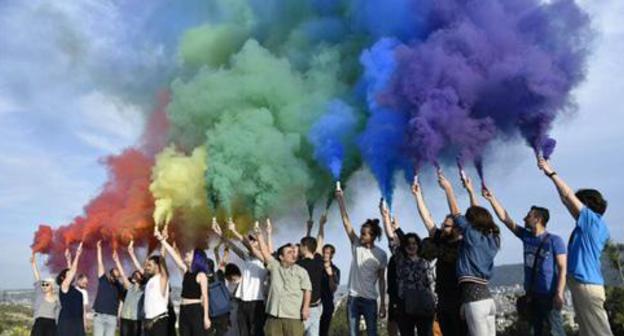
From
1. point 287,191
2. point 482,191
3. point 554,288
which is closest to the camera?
point 554,288

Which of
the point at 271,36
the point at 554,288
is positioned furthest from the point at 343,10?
the point at 554,288

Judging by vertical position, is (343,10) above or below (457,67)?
above

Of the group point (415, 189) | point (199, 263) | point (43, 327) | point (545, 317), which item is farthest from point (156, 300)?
point (545, 317)

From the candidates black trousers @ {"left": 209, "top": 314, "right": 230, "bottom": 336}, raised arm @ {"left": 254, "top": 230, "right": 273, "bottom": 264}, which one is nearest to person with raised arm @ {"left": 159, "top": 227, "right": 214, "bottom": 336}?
black trousers @ {"left": 209, "top": 314, "right": 230, "bottom": 336}

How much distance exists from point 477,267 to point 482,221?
0.50 m

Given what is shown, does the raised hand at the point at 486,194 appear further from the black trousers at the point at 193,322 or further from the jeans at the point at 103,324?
the jeans at the point at 103,324

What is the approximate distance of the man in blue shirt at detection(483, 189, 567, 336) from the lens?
6.98m

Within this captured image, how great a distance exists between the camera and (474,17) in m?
9.50

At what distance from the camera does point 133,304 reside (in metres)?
11.3

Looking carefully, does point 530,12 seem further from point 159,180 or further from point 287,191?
point 159,180

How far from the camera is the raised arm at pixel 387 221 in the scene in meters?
9.05

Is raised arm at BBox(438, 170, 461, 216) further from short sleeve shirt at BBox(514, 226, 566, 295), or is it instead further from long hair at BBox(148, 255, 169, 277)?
long hair at BBox(148, 255, 169, 277)

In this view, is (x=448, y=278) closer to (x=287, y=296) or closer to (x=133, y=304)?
(x=287, y=296)

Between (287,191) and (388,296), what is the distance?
11.5 feet
